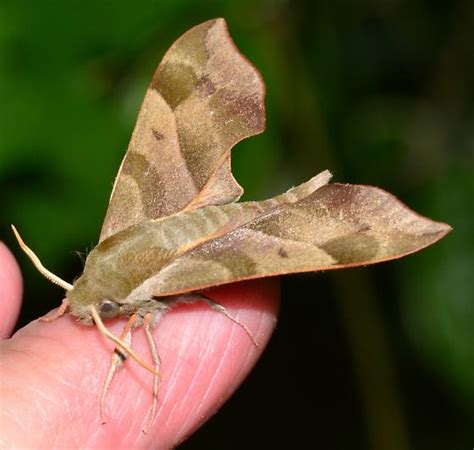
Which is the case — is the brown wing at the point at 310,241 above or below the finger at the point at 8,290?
below

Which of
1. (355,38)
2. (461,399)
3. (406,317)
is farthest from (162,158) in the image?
(355,38)

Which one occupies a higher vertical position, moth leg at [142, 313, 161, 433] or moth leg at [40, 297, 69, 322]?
moth leg at [40, 297, 69, 322]

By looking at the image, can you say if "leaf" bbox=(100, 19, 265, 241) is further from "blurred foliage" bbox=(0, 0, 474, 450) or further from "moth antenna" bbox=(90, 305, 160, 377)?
"blurred foliage" bbox=(0, 0, 474, 450)

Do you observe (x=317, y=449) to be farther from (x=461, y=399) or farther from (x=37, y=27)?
(x=37, y=27)

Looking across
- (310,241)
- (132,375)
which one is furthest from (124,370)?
(310,241)

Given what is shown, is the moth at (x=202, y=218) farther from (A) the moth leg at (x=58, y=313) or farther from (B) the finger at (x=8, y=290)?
(B) the finger at (x=8, y=290)

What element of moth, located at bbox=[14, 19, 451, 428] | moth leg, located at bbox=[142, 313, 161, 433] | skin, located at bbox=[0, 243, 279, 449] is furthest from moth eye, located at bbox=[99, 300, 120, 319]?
skin, located at bbox=[0, 243, 279, 449]

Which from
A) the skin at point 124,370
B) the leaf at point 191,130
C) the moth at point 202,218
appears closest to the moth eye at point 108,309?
the moth at point 202,218
